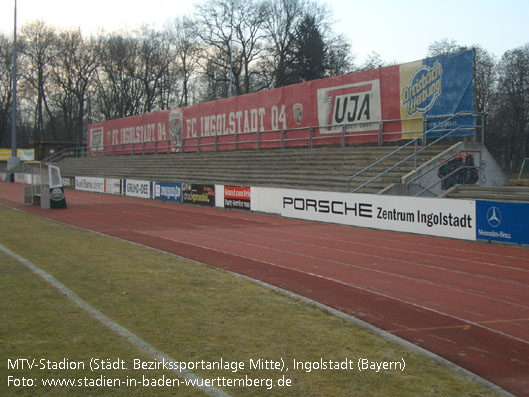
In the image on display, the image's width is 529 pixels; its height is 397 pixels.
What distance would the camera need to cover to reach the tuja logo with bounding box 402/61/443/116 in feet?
86.7

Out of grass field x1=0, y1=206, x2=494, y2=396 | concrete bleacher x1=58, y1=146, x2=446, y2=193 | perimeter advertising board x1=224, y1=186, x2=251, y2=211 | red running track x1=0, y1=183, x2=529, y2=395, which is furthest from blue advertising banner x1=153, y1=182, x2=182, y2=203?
grass field x1=0, y1=206, x2=494, y2=396

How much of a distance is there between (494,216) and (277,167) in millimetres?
17323

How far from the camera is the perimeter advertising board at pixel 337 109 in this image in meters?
26.1

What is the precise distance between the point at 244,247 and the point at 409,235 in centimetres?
590

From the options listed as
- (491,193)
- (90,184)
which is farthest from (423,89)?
(90,184)

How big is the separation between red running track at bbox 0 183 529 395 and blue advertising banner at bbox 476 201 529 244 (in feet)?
1.37

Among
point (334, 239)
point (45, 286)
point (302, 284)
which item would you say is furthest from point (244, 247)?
point (45, 286)

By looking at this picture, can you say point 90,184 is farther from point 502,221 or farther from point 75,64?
point 502,221

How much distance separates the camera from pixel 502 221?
16641mm

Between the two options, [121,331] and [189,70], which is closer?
[121,331]

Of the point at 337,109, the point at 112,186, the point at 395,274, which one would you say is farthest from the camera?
the point at 112,186

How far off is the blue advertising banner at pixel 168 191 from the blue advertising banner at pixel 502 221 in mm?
20639

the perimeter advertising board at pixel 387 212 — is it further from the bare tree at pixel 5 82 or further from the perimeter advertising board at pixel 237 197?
the bare tree at pixel 5 82

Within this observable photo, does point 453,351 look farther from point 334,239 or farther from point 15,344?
point 334,239
